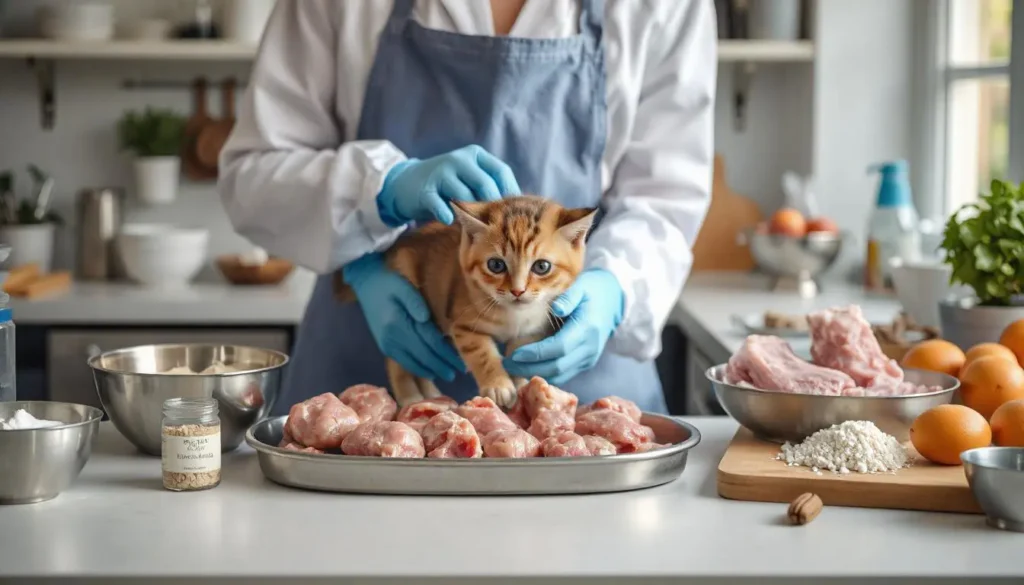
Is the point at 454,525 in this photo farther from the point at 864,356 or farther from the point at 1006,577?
the point at 864,356

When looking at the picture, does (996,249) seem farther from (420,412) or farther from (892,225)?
(892,225)

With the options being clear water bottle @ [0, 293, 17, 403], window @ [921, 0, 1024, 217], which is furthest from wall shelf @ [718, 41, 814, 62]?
clear water bottle @ [0, 293, 17, 403]

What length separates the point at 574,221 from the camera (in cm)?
129

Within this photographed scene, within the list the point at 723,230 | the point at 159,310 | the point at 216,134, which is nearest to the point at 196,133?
the point at 216,134

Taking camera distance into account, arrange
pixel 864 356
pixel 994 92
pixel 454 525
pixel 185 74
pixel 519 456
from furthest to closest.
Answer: pixel 185 74 → pixel 994 92 → pixel 864 356 → pixel 519 456 → pixel 454 525

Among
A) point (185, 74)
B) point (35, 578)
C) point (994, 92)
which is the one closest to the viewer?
point (35, 578)

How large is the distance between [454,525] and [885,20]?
2.58 meters

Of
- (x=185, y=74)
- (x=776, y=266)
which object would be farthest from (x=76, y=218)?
(x=776, y=266)

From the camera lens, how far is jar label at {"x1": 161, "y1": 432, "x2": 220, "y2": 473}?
3.93 ft

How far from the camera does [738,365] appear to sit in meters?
1.41

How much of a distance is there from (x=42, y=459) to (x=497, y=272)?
48cm

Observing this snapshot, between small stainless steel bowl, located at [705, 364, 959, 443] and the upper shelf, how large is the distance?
2.05 metres

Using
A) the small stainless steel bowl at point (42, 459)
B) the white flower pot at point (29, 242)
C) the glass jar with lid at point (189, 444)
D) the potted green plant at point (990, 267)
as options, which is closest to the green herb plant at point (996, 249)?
the potted green plant at point (990, 267)

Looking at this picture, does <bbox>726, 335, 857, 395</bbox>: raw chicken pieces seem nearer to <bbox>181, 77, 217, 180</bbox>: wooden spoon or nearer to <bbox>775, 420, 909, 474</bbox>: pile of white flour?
<bbox>775, 420, 909, 474</bbox>: pile of white flour
